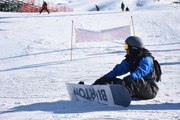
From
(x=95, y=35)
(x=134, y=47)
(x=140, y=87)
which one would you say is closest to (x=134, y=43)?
(x=134, y=47)

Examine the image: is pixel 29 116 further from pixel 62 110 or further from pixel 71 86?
pixel 71 86

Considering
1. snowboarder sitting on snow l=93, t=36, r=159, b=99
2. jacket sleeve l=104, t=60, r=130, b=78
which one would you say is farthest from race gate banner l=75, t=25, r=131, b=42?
snowboarder sitting on snow l=93, t=36, r=159, b=99

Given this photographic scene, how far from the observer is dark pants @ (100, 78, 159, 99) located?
7.61 m

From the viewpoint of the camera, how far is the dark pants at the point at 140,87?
25.0 ft

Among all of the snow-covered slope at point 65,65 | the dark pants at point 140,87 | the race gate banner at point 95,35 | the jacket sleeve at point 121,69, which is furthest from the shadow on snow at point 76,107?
the race gate banner at point 95,35

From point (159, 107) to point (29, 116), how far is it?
2.02 meters

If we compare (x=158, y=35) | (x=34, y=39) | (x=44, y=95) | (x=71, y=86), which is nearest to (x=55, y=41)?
(x=34, y=39)

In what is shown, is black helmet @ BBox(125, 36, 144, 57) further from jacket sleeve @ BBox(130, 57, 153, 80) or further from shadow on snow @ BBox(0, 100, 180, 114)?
shadow on snow @ BBox(0, 100, 180, 114)

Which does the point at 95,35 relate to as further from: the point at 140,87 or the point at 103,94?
the point at 103,94

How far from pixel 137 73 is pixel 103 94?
68 centimetres

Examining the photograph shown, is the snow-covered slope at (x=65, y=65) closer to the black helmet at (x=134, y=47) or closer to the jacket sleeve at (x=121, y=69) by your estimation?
the jacket sleeve at (x=121, y=69)

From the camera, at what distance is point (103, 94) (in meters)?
7.54

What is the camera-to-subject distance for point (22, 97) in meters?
9.82

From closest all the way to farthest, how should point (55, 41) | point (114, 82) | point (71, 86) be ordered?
1. point (114, 82)
2. point (71, 86)
3. point (55, 41)
